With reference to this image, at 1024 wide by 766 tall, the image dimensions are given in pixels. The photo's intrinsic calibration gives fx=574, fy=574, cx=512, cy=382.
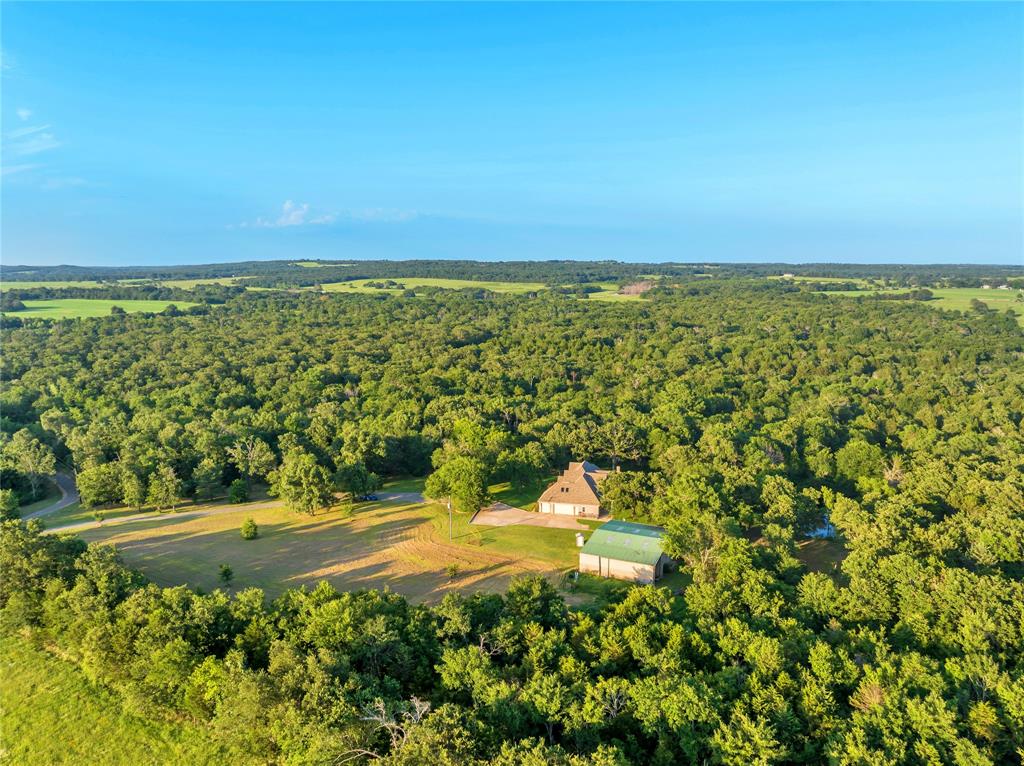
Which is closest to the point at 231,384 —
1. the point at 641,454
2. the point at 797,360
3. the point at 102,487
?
the point at 102,487

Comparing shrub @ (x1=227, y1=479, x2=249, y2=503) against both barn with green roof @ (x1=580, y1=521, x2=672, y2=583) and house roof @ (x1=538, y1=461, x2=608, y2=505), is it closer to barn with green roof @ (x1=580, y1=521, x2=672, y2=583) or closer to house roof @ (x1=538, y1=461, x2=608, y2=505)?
house roof @ (x1=538, y1=461, x2=608, y2=505)

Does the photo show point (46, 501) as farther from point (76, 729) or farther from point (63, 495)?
point (76, 729)

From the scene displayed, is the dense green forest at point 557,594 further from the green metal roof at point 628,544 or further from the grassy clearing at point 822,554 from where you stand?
the green metal roof at point 628,544

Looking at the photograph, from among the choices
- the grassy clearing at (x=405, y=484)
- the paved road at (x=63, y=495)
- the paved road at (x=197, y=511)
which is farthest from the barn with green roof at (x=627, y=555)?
the paved road at (x=63, y=495)

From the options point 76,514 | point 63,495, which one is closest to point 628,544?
point 76,514

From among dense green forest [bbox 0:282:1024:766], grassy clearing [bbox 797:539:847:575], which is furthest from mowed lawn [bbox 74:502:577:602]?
grassy clearing [bbox 797:539:847:575]

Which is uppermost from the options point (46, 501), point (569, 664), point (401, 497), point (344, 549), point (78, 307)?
point (78, 307)

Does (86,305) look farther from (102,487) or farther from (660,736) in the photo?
(660,736)
